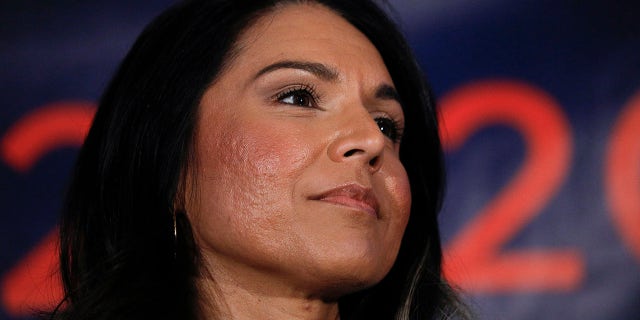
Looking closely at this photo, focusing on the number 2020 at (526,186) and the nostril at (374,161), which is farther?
the number 2020 at (526,186)

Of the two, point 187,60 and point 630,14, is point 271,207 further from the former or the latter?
point 630,14

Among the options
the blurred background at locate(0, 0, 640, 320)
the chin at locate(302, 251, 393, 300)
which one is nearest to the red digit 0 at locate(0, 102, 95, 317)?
the blurred background at locate(0, 0, 640, 320)

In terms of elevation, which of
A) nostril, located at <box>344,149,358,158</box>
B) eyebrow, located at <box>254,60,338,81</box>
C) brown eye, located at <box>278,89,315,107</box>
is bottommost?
nostril, located at <box>344,149,358,158</box>

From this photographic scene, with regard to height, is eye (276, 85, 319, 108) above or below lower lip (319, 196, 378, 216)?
above

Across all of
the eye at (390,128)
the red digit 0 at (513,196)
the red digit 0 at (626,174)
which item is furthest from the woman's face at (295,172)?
the red digit 0 at (626,174)

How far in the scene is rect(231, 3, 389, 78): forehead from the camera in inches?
70.3

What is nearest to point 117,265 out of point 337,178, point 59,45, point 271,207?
point 271,207

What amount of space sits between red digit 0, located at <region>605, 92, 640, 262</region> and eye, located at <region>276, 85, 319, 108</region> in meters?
1.01

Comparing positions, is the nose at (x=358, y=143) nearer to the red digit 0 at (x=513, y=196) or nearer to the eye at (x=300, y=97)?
the eye at (x=300, y=97)

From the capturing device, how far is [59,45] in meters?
2.57

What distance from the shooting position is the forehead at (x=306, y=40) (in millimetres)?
1786

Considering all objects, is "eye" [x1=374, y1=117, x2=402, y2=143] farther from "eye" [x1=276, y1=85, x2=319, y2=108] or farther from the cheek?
the cheek

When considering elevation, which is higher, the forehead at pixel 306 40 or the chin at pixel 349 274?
the forehead at pixel 306 40

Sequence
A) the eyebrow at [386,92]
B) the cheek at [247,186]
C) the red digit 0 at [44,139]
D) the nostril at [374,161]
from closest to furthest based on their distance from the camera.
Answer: the cheek at [247,186], the nostril at [374,161], the eyebrow at [386,92], the red digit 0 at [44,139]
